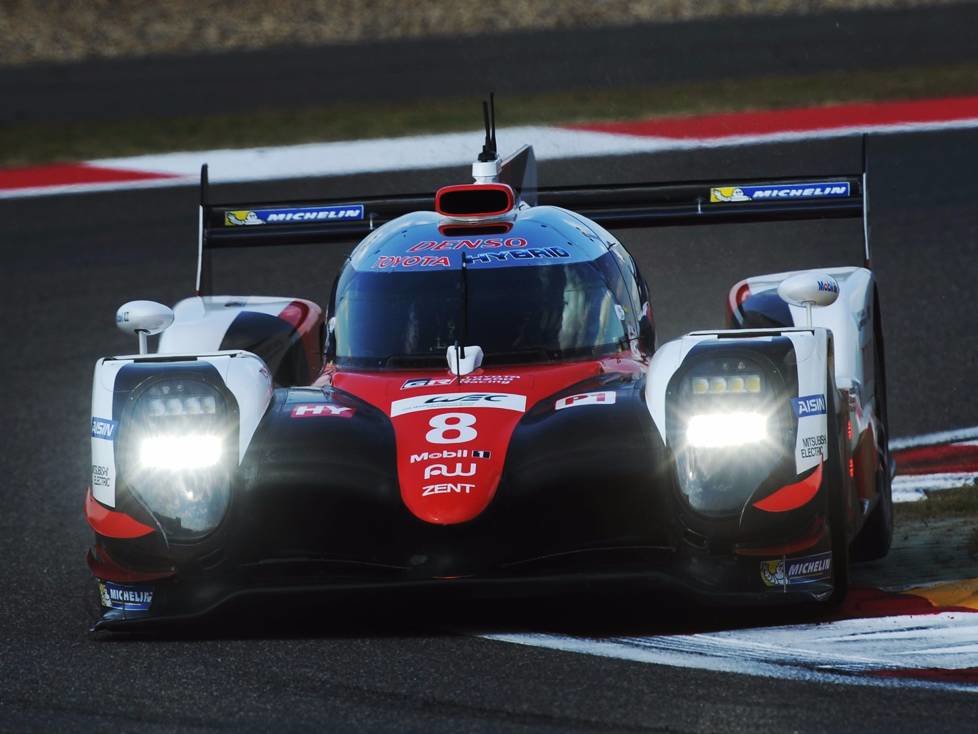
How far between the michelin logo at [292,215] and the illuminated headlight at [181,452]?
2302 millimetres

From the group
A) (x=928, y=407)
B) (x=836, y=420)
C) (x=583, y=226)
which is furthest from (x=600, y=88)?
(x=836, y=420)

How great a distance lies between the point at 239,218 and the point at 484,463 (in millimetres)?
2814

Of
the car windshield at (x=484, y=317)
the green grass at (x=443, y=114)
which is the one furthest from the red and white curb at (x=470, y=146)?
the car windshield at (x=484, y=317)

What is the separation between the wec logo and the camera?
5.41 m

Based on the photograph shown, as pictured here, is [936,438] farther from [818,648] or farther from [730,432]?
[818,648]

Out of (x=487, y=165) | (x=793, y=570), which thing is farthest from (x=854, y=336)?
(x=487, y=165)

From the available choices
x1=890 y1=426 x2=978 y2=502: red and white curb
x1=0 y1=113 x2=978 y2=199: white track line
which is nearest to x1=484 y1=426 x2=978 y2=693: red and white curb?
x1=890 y1=426 x2=978 y2=502: red and white curb

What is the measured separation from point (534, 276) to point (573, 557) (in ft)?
5.03

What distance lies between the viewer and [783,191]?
754 centimetres

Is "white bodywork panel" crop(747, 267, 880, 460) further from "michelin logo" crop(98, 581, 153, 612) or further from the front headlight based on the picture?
"michelin logo" crop(98, 581, 153, 612)

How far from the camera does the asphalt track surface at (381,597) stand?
15.3 feet

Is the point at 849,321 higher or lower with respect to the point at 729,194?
lower

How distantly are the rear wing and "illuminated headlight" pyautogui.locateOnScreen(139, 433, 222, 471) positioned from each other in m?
2.16

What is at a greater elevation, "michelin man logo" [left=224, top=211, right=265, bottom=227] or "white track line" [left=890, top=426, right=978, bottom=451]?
"michelin man logo" [left=224, top=211, right=265, bottom=227]
